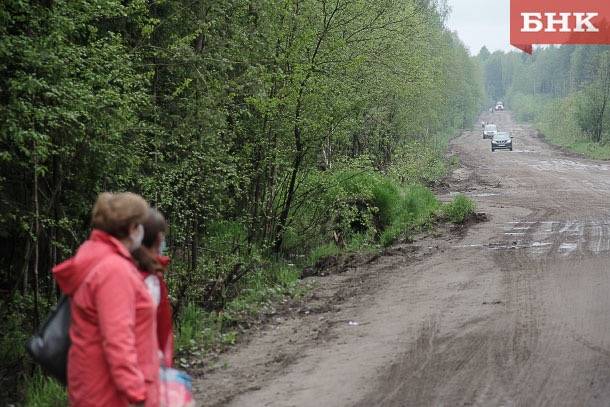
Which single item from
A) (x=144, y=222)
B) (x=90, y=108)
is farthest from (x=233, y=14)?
(x=144, y=222)

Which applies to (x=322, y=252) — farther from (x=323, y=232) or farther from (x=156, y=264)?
(x=156, y=264)

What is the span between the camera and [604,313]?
388 inches

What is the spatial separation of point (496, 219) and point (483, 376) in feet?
42.2

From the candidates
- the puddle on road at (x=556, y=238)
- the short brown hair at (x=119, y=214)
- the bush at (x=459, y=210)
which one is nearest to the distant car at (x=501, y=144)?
the bush at (x=459, y=210)

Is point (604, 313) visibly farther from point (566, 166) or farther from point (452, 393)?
point (566, 166)

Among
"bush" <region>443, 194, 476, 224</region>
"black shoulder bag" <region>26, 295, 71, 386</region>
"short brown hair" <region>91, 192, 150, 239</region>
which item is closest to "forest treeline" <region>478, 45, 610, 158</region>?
"bush" <region>443, 194, 476, 224</region>

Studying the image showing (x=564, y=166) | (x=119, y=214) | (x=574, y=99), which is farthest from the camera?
(x=574, y=99)

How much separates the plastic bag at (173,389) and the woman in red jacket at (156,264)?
0.16m

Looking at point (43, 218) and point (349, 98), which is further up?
point (349, 98)

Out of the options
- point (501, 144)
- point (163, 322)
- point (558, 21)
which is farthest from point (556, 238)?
point (558, 21)

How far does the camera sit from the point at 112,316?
359 cm

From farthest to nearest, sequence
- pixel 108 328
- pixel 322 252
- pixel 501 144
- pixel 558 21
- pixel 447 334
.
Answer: pixel 558 21 → pixel 501 144 → pixel 322 252 → pixel 447 334 → pixel 108 328

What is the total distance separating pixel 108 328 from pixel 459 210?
16.8 meters

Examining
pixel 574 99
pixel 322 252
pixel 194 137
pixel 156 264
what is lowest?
pixel 322 252
